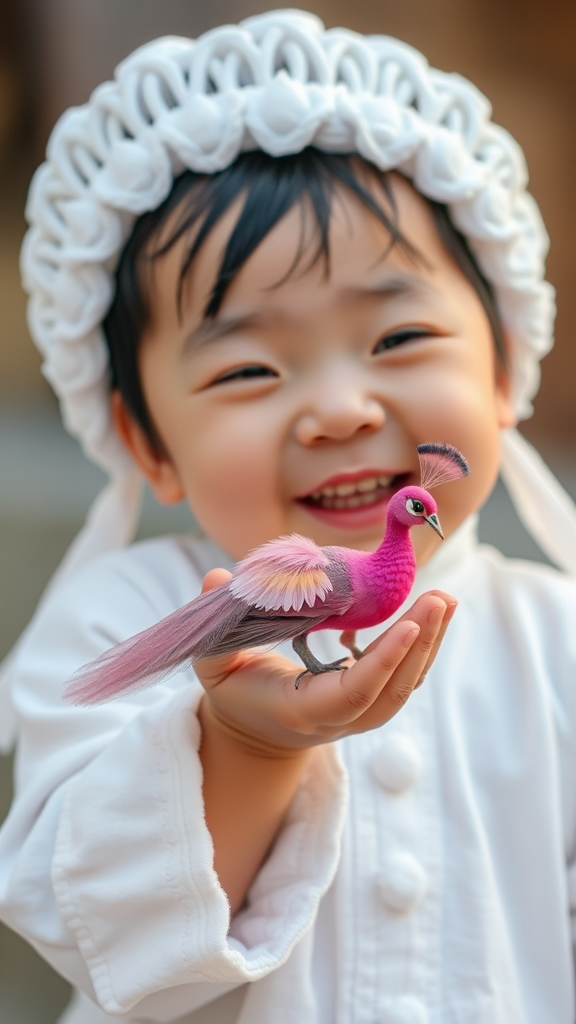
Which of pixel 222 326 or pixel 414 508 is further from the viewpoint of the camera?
pixel 222 326

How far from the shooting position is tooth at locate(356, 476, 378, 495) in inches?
31.3

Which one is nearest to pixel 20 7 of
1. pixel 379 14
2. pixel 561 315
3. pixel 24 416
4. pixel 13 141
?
pixel 13 141

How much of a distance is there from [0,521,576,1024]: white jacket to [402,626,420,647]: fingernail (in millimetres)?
224

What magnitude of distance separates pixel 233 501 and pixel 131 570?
195mm

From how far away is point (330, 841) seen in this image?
75cm

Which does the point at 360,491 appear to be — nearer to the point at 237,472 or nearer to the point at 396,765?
the point at 237,472

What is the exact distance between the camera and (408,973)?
804 millimetres

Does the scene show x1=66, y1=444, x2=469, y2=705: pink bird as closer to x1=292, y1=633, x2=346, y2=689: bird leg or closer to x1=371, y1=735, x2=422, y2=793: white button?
x1=292, y1=633, x2=346, y2=689: bird leg

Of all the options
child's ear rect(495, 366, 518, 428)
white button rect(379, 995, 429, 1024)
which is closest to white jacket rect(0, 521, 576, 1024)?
white button rect(379, 995, 429, 1024)

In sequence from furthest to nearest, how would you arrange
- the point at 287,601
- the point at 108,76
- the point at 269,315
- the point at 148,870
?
the point at 108,76
the point at 269,315
the point at 148,870
the point at 287,601

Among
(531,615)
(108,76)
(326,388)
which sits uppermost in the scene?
(108,76)

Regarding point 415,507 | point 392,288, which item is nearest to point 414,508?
point 415,507

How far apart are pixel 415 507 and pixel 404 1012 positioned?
0.46 m

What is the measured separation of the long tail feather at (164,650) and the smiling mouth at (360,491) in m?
0.26
